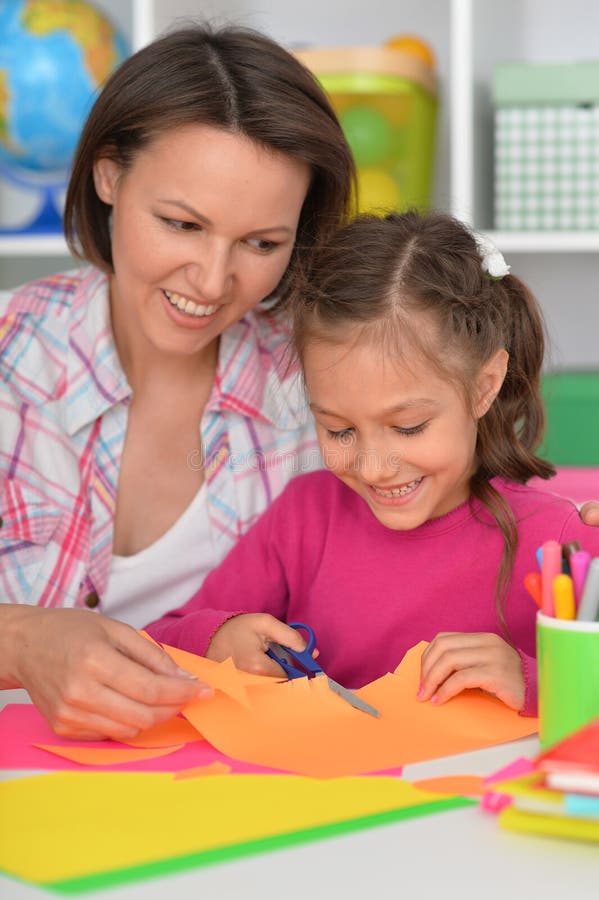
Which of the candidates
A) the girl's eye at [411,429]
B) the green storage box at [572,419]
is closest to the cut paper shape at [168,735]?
the girl's eye at [411,429]

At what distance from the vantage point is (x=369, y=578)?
48.2 inches

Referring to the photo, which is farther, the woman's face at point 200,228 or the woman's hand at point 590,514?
the woman's face at point 200,228

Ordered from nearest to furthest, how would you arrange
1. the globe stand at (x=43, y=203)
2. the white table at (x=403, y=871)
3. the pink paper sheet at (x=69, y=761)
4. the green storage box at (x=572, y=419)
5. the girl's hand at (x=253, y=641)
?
1. the white table at (x=403, y=871)
2. the pink paper sheet at (x=69, y=761)
3. the girl's hand at (x=253, y=641)
4. the green storage box at (x=572, y=419)
5. the globe stand at (x=43, y=203)

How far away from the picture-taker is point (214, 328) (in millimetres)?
1360

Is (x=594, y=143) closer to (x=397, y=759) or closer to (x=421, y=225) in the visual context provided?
(x=421, y=225)

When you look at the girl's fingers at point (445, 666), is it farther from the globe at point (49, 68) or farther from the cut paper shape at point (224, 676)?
the globe at point (49, 68)

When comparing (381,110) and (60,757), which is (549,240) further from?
(60,757)

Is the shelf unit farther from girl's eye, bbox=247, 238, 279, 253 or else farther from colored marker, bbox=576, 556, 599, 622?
colored marker, bbox=576, 556, 599, 622

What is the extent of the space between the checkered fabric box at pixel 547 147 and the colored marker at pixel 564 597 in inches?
52.7

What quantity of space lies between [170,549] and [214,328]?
26 centimetres

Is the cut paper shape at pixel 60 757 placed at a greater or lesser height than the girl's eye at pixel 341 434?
lesser

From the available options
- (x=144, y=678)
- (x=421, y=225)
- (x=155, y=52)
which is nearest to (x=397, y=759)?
(x=144, y=678)

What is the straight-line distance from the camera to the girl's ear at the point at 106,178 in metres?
1.37

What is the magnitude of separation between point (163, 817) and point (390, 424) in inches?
18.8
